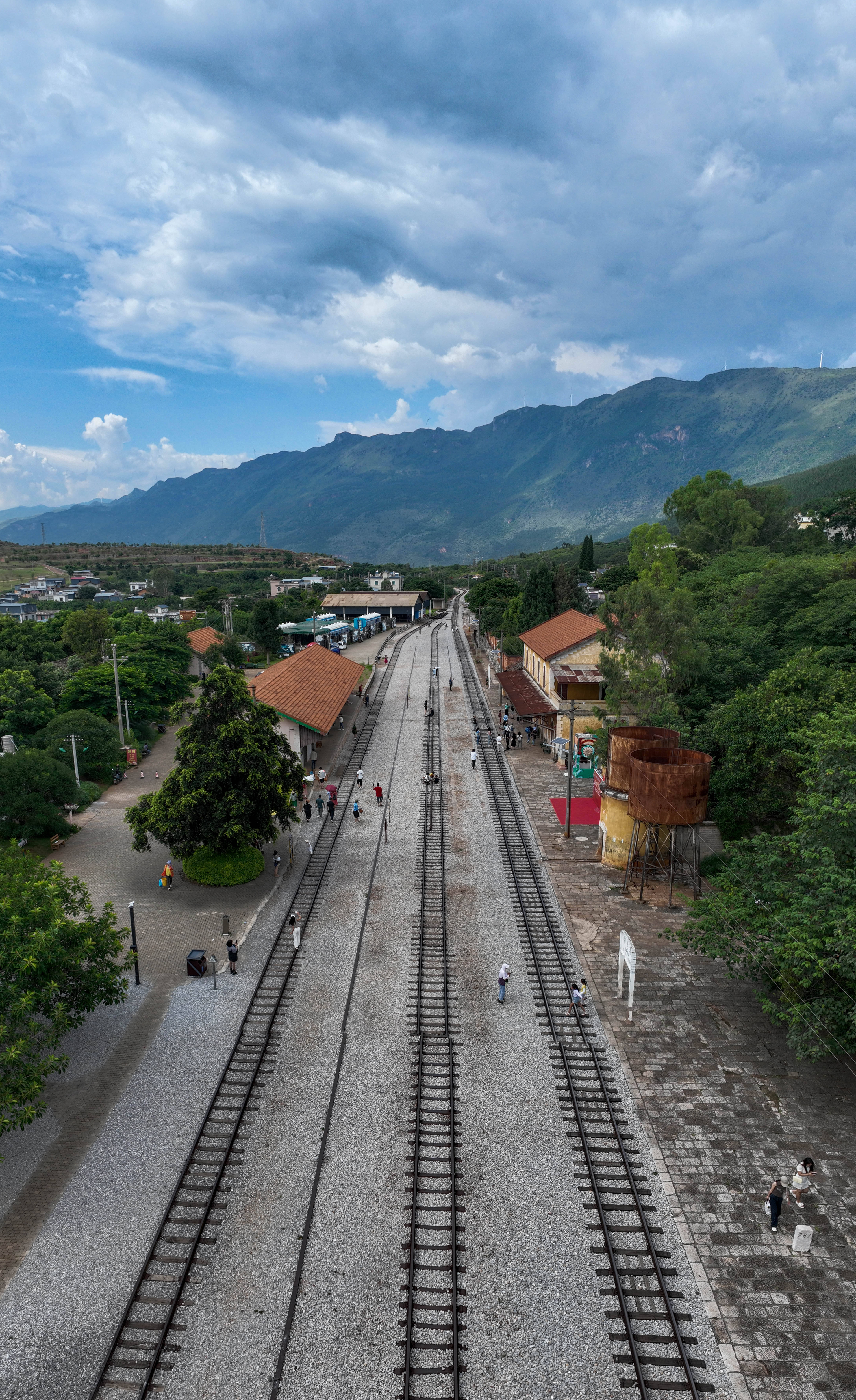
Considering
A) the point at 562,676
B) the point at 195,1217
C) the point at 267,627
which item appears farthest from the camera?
the point at 267,627

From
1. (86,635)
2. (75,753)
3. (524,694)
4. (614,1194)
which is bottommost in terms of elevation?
(614,1194)

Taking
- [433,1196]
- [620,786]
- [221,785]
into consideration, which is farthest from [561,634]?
[433,1196]

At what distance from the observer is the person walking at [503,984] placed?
19422mm

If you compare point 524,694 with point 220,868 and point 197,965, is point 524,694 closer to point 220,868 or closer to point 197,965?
point 220,868

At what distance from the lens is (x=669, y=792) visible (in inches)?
971

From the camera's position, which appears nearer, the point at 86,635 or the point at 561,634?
the point at 561,634

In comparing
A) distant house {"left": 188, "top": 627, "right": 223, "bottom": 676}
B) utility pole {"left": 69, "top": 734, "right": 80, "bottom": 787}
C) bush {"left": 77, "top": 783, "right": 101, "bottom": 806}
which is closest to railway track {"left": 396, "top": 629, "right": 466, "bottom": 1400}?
bush {"left": 77, "top": 783, "right": 101, "bottom": 806}

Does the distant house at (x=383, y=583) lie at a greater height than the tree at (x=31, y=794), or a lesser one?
greater

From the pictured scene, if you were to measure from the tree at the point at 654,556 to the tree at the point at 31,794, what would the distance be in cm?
3820

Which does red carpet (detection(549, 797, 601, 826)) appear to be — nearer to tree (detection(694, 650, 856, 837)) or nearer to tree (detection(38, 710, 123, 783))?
tree (detection(694, 650, 856, 837))

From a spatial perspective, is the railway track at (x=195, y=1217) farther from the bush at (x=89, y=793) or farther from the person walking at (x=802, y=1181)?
the bush at (x=89, y=793)

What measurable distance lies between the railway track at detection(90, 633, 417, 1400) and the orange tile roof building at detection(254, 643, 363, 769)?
15645 mm

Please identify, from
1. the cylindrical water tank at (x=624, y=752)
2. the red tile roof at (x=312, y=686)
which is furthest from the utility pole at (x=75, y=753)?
the cylindrical water tank at (x=624, y=752)

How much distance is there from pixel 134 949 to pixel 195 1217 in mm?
8529
